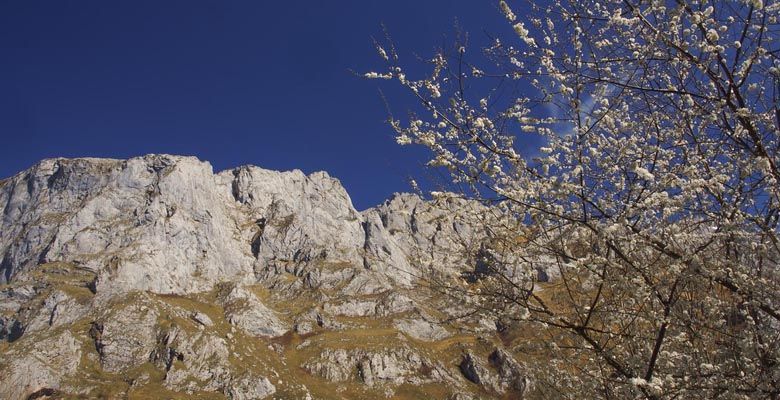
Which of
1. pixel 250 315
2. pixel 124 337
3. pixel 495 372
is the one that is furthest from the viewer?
pixel 250 315

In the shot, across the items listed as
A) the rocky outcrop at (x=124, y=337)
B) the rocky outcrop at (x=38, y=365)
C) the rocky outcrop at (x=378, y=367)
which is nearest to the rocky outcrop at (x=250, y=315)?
the rocky outcrop at (x=378, y=367)

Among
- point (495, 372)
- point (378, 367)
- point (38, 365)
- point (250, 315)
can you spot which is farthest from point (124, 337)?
point (495, 372)

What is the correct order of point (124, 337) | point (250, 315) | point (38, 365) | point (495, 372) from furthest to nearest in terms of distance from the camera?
point (250, 315) < point (495, 372) < point (124, 337) < point (38, 365)

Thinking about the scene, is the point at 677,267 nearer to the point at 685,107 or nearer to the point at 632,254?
the point at 632,254

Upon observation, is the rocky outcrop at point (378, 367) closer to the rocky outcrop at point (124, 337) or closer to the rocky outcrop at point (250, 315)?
the rocky outcrop at point (250, 315)

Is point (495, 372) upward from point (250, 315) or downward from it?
downward

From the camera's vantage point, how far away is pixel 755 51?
6660 mm

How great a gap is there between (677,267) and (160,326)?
579ft

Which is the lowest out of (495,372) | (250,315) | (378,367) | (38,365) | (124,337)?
(38,365)

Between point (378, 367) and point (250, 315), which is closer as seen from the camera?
point (378, 367)

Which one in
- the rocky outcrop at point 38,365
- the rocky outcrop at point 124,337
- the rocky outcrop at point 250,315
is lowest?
the rocky outcrop at point 38,365

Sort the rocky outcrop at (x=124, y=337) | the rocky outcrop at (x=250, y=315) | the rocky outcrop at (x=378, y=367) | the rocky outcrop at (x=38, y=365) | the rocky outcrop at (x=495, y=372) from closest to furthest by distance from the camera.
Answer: the rocky outcrop at (x=38, y=365)
the rocky outcrop at (x=124, y=337)
the rocky outcrop at (x=495, y=372)
the rocky outcrop at (x=378, y=367)
the rocky outcrop at (x=250, y=315)

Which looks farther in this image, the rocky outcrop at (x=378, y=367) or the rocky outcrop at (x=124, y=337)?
the rocky outcrop at (x=378, y=367)

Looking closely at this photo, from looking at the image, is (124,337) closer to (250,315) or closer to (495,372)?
(250,315)
